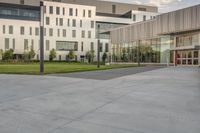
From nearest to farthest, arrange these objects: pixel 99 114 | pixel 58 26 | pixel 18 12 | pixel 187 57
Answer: pixel 99 114, pixel 187 57, pixel 18 12, pixel 58 26

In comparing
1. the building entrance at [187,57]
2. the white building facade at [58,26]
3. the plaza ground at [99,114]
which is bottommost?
the plaza ground at [99,114]

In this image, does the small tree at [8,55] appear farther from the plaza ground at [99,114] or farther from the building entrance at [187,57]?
the plaza ground at [99,114]

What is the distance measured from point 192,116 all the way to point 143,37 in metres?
49.8

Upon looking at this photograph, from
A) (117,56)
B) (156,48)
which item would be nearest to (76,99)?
(156,48)

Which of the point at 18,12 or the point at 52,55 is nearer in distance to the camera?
the point at 52,55

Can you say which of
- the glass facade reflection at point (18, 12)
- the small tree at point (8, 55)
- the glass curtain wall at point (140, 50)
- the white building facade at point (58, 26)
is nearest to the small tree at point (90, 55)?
the white building facade at point (58, 26)

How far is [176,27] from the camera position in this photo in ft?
143

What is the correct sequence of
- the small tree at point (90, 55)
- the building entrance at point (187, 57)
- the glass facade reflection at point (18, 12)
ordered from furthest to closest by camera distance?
the small tree at point (90, 55), the glass facade reflection at point (18, 12), the building entrance at point (187, 57)

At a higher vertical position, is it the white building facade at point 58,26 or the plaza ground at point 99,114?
the white building facade at point 58,26

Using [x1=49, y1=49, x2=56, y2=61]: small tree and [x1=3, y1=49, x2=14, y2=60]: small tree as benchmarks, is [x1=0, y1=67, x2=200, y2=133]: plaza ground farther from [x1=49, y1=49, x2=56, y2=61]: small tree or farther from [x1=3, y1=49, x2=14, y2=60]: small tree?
[x1=49, y1=49, x2=56, y2=61]: small tree

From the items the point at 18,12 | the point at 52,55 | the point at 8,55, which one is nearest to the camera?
the point at 8,55

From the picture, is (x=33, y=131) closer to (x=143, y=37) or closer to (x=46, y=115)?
(x=46, y=115)

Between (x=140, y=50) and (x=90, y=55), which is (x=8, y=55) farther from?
(x=140, y=50)

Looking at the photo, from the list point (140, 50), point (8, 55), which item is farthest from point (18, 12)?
point (140, 50)
